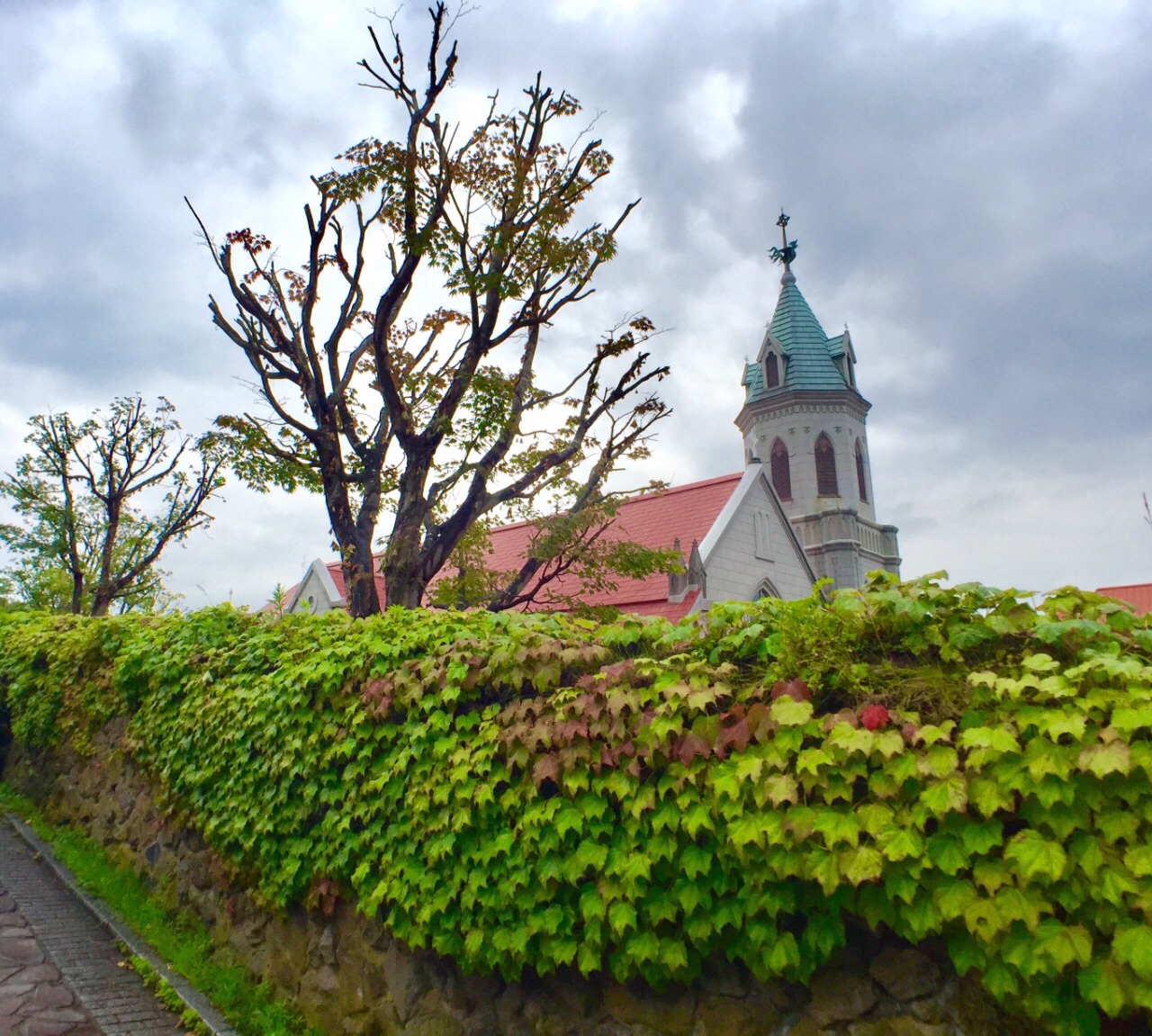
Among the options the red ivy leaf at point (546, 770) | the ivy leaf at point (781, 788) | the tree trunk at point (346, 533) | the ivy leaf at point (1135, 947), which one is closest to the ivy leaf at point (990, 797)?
the ivy leaf at point (1135, 947)

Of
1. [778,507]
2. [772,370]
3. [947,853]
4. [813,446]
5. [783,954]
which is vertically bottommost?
[783,954]

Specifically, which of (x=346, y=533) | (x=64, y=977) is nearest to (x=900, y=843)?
(x=64, y=977)

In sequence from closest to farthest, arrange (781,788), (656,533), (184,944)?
(781,788) < (184,944) < (656,533)

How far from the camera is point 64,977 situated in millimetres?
6121

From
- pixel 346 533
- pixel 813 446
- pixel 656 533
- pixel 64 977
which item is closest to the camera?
pixel 64 977

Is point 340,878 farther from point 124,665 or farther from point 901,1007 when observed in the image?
point 124,665

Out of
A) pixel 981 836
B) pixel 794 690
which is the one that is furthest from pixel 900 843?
pixel 794 690

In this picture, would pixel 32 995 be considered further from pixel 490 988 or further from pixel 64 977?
pixel 490 988

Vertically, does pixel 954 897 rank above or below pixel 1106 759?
below

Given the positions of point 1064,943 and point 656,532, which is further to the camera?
point 656,532

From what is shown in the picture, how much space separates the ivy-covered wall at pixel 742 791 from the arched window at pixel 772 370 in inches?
1691

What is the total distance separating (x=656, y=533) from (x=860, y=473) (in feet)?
78.4

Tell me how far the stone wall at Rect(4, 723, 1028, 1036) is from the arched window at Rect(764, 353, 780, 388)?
42396mm

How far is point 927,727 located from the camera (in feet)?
10.2
